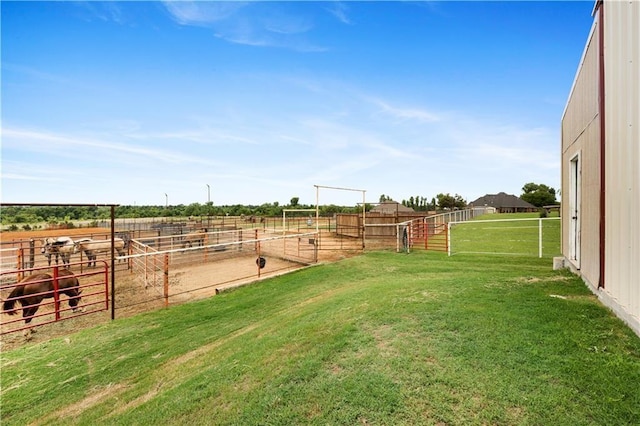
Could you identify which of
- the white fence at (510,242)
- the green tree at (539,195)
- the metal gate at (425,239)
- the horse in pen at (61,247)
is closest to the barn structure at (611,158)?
the white fence at (510,242)

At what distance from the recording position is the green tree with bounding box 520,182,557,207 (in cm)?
6912

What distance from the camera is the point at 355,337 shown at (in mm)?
3271

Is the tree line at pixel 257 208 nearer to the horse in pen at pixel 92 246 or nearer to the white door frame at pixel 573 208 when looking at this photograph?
the horse in pen at pixel 92 246

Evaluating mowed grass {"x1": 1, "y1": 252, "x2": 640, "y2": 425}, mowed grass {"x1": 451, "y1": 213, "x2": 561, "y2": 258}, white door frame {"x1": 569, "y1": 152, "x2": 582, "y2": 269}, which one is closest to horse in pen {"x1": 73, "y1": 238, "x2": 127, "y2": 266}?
mowed grass {"x1": 1, "y1": 252, "x2": 640, "y2": 425}

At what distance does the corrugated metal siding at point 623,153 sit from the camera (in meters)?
2.99

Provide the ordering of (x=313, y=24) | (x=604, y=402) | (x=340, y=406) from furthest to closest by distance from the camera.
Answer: (x=313, y=24) < (x=340, y=406) < (x=604, y=402)

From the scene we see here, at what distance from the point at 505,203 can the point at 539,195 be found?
24.1 ft

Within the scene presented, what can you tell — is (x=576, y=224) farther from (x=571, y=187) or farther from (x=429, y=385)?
(x=429, y=385)

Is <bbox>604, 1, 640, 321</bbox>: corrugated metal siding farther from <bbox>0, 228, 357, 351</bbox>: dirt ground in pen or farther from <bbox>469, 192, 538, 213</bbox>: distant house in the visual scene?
<bbox>469, 192, 538, 213</bbox>: distant house

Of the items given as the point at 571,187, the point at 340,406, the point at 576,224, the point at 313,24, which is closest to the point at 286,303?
the point at 340,406

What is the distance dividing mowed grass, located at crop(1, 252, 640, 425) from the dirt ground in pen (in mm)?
1003

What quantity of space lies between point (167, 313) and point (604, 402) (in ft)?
21.2

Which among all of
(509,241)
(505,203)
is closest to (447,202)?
(505,203)

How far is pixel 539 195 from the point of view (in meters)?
69.9
